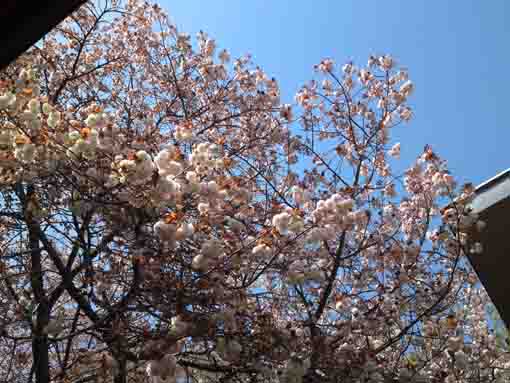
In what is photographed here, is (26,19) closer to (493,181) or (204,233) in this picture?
(204,233)

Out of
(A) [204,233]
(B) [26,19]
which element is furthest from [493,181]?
(B) [26,19]

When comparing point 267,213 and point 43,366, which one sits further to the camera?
point 267,213

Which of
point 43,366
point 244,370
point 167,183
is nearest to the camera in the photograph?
point 167,183

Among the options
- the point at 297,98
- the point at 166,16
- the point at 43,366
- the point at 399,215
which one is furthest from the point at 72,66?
the point at 399,215

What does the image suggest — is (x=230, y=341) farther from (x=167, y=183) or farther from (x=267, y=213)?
(x=267, y=213)

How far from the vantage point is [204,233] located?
3484 millimetres

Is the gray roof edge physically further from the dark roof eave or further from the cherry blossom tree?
the dark roof eave

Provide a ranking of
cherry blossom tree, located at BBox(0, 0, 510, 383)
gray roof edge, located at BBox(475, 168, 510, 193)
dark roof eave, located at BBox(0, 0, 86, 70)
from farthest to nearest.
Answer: gray roof edge, located at BBox(475, 168, 510, 193) < cherry blossom tree, located at BBox(0, 0, 510, 383) < dark roof eave, located at BBox(0, 0, 86, 70)

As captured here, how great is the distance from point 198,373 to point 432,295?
2.87 m

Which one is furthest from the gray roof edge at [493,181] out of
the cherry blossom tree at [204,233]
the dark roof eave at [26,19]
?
the dark roof eave at [26,19]

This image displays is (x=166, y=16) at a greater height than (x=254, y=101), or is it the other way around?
(x=166, y=16)

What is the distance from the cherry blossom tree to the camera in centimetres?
315

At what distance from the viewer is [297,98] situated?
21.4ft

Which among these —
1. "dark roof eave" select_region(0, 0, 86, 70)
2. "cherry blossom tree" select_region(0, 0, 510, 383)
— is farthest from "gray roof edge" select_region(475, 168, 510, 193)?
"dark roof eave" select_region(0, 0, 86, 70)
